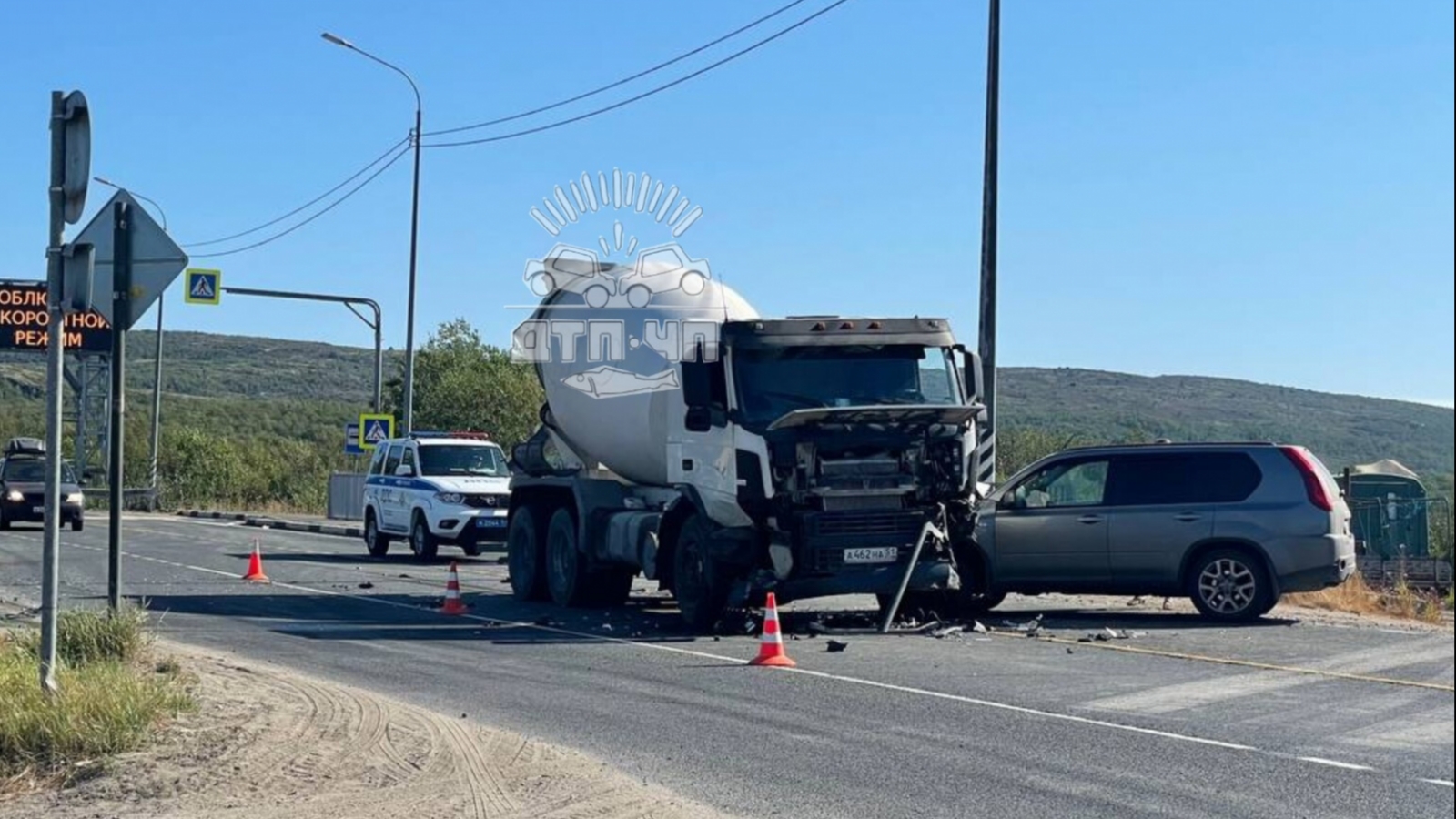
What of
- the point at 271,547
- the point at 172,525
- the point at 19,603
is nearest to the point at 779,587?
the point at 19,603

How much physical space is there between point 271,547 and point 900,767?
25.0 metres

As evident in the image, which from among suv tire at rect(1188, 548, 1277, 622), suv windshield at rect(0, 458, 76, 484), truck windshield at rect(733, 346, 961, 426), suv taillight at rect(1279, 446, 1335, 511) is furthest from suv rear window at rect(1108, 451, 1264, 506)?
suv windshield at rect(0, 458, 76, 484)

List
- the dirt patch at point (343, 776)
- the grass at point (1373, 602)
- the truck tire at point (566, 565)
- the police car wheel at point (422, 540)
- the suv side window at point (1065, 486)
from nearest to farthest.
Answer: the dirt patch at point (343, 776), the suv side window at point (1065, 486), the grass at point (1373, 602), the truck tire at point (566, 565), the police car wheel at point (422, 540)

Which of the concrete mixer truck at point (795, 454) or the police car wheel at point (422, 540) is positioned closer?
the concrete mixer truck at point (795, 454)

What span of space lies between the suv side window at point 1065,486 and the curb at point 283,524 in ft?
73.4

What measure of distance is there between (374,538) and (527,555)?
1095 cm

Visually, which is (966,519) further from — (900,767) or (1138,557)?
(900,767)

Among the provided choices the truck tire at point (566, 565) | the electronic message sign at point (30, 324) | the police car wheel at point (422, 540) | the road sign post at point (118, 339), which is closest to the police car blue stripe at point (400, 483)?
the police car wheel at point (422, 540)

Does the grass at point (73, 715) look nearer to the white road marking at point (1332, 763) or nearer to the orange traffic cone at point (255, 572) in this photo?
the white road marking at point (1332, 763)

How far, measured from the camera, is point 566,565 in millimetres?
18641

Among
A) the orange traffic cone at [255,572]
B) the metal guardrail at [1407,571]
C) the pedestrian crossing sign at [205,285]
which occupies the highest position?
the pedestrian crossing sign at [205,285]

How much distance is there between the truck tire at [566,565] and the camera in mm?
18375

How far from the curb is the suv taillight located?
79.8 ft

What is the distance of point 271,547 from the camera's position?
106 ft
